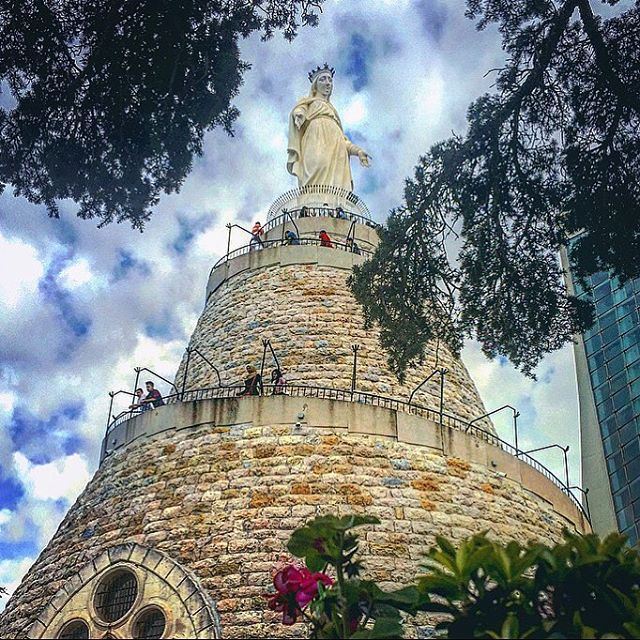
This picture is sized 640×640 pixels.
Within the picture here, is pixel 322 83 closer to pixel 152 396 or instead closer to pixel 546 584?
pixel 152 396

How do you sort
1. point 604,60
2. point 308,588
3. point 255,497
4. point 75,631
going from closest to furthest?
point 308,588, point 604,60, point 75,631, point 255,497

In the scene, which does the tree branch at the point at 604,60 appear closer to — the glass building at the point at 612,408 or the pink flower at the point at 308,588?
the pink flower at the point at 308,588

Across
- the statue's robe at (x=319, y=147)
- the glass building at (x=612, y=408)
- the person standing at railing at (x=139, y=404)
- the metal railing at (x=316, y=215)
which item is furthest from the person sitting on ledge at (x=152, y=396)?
the glass building at (x=612, y=408)

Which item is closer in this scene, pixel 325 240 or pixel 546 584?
pixel 546 584

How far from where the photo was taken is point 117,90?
28.3ft

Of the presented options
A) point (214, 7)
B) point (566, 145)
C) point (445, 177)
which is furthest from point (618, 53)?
point (214, 7)

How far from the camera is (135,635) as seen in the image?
28.1ft

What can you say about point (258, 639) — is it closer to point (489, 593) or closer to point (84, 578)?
point (84, 578)

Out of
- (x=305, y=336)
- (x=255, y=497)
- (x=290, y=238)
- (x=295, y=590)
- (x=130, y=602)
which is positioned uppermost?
(x=290, y=238)

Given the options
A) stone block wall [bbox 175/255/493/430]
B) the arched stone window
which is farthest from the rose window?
stone block wall [bbox 175/255/493/430]

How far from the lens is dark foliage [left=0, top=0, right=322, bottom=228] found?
27.1 feet

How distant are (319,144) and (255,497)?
1084 cm

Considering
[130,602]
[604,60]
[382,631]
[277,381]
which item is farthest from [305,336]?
[382,631]

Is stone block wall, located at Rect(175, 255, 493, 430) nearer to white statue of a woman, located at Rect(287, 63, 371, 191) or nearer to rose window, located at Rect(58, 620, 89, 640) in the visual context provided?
white statue of a woman, located at Rect(287, 63, 371, 191)
